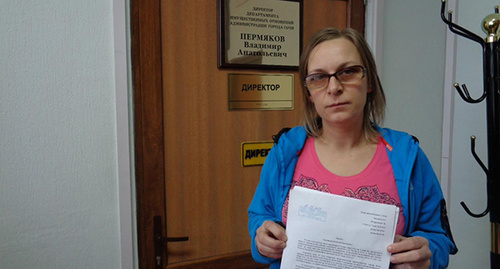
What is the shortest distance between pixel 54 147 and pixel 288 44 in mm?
1080

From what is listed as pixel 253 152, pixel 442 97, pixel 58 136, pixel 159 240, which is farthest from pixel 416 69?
pixel 58 136

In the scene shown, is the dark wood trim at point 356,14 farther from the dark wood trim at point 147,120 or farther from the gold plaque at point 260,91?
the dark wood trim at point 147,120

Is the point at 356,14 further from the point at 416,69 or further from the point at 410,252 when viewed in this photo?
the point at 410,252

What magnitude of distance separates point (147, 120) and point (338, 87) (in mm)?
829

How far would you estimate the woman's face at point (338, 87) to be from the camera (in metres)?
0.86

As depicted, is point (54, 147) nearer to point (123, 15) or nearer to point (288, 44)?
point (123, 15)

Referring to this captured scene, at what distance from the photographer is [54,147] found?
1253 millimetres

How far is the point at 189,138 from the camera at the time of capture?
147 centimetres

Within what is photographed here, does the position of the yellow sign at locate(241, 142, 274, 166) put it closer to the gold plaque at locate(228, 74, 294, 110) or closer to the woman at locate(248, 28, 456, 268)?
the gold plaque at locate(228, 74, 294, 110)

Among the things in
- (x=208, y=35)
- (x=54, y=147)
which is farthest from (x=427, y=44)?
(x=54, y=147)

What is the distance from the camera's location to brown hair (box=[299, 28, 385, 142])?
0.92 meters

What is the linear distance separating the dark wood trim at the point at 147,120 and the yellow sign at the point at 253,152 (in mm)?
373

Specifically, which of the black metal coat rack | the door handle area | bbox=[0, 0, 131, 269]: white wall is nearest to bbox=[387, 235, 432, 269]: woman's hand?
the black metal coat rack

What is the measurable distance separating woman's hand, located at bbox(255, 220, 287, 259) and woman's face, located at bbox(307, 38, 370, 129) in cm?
31
